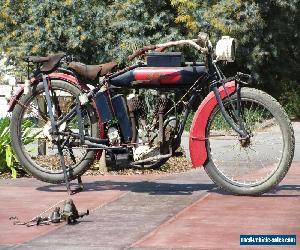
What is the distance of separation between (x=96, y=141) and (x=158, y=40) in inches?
625

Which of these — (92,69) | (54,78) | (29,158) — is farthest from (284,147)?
(29,158)

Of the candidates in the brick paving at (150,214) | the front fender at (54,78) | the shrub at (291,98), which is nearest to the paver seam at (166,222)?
the brick paving at (150,214)

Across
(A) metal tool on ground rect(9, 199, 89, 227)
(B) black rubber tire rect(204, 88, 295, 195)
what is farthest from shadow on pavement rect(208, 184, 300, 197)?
(A) metal tool on ground rect(9, 199, 89, 227)

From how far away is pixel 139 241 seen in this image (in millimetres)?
5316

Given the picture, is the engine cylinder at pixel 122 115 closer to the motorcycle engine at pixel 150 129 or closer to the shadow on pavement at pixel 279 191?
the motorcycle engine at pixel 150 129

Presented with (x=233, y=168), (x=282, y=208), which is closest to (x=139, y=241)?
(x=282, y=208)

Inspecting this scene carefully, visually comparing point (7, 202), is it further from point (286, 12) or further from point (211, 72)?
point (286, 12)

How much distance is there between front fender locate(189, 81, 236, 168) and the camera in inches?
292

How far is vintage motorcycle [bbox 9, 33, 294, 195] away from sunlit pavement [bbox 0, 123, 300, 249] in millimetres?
291

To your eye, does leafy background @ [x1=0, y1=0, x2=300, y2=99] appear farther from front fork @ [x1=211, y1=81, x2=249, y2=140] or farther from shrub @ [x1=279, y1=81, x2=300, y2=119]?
front fork @ [x1=211, y1=81, x2=249, y2=140]

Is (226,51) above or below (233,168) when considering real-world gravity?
above

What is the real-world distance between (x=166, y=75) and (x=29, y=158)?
172cm

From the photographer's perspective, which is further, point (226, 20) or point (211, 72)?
point (226, 20)

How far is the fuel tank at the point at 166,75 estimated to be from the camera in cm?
742
